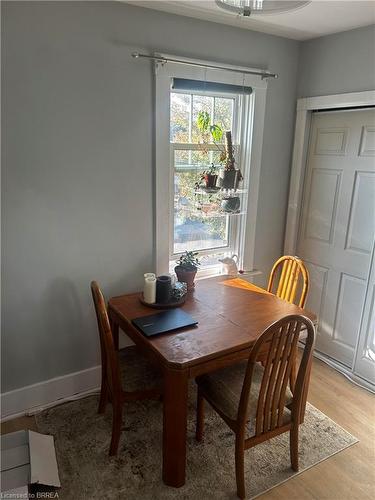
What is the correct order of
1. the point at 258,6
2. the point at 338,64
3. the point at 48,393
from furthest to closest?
the point at 338,64 < the point at 48,393 < the point at 258,6

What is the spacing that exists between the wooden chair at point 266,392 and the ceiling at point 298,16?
1595 millimetres

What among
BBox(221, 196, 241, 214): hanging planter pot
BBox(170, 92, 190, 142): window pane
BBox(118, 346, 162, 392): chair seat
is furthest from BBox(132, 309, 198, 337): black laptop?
BBox(170, 92, 190, 142): window pane

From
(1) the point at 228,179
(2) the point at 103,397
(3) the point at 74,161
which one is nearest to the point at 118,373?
(2) the point at 103,397

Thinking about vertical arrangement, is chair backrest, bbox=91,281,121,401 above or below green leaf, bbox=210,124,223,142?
below

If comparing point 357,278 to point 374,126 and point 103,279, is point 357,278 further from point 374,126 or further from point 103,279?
point 103,279

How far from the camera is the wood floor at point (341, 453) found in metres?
1.79

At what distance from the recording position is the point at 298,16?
7.27 feet

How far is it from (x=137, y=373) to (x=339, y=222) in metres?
1.85

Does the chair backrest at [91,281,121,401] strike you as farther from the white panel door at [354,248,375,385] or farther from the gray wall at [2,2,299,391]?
the white panel door at [354,248,375,385]

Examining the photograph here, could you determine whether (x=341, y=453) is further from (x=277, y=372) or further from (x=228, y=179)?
(x=228, y=179)

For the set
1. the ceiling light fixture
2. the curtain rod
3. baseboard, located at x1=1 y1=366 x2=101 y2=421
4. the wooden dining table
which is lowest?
baseboard, located at x1=1 y1=366 x2=101 y2=421

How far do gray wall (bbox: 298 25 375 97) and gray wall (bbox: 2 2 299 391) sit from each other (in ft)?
1.51

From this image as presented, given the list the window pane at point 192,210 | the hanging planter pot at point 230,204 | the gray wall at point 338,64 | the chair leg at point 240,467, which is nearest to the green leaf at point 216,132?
the window pane at point 192,210

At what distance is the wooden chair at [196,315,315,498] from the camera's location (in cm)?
159
